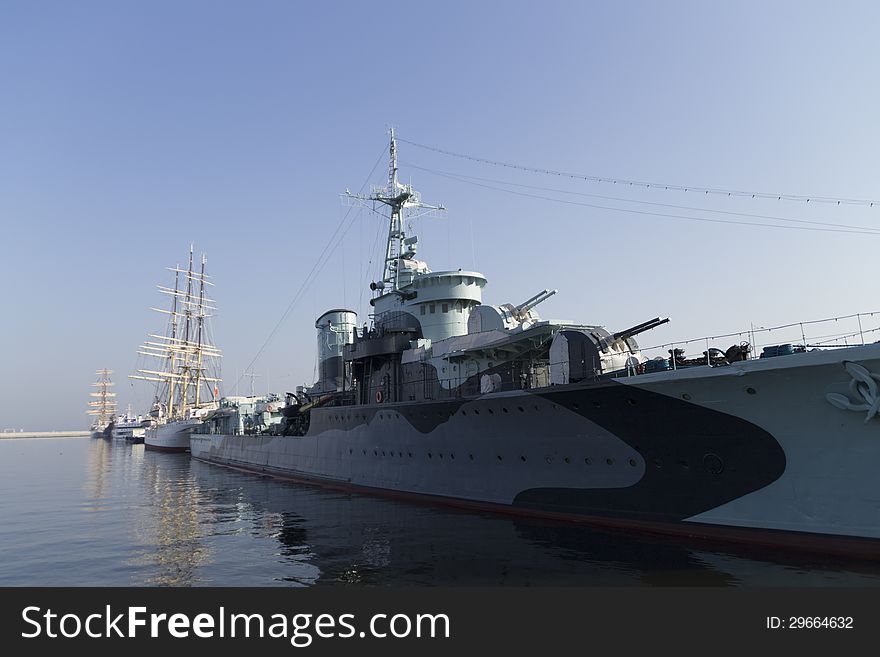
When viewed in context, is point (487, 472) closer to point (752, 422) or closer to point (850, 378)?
point (752, 422)

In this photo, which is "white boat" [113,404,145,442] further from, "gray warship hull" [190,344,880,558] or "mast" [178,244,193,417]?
"gray warship hull" [190,344,880,558]

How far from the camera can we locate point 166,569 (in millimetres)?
10094

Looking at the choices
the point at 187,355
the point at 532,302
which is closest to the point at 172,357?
the point at 187,355

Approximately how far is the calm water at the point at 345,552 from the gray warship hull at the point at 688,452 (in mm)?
591

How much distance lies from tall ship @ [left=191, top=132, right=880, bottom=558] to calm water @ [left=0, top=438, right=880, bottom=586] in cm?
69

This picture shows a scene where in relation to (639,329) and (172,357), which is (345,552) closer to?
(639,329)

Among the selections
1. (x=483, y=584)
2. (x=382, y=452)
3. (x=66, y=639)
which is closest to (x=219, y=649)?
(x=66, y=639)

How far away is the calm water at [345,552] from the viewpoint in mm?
8719

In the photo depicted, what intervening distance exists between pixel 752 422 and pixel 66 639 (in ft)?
36.6

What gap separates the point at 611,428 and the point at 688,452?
166 cm

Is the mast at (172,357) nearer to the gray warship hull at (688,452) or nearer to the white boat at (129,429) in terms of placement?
the white boat at (129,429)

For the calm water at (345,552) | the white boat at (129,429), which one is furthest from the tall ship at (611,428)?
the white boat at (129,429)

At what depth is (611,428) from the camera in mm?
11773

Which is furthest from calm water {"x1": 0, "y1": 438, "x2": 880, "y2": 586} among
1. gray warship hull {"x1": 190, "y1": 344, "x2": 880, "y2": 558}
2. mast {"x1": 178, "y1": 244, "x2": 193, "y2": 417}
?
mast {"x1": 178, "y1": 244, "x2": 193, "y2": 417}
